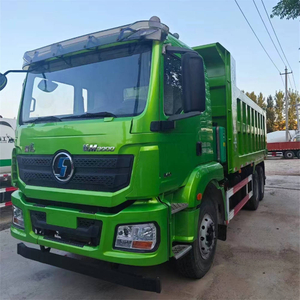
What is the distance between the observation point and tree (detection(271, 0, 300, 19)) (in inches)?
278

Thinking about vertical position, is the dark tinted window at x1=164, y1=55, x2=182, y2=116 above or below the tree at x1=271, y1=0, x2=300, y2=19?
below

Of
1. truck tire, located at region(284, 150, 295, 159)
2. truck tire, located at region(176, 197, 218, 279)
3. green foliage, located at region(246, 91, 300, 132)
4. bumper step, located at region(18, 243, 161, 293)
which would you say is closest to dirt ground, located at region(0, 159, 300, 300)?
truck tire, located at region(176, 197, 218, 279)

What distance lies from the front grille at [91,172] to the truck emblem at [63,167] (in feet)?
0.12

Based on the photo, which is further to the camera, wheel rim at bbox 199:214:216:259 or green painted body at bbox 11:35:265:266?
wheel rim at bbox 199:214:216:259

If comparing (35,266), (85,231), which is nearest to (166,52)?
(85,231)

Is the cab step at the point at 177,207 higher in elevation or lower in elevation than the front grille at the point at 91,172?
lower

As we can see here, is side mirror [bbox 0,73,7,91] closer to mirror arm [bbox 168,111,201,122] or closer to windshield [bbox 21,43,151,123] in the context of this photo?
windshield [bbox 21,43,151,123]

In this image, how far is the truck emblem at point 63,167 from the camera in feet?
8.55

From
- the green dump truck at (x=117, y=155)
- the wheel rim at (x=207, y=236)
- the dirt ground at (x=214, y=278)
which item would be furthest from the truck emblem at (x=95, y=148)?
the dirt ground at (x=214, y=278)

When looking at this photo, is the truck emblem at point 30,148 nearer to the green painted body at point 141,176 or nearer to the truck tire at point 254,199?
the green painted body at point 141,176

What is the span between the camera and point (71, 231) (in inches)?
100

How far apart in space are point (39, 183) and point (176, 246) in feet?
5.04

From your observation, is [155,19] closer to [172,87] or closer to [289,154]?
[172,87]

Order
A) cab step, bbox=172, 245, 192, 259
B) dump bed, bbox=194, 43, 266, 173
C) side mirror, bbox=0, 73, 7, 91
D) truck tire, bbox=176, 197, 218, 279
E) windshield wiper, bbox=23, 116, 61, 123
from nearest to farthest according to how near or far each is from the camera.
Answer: cab step, bbox=172, 245, 192, 259, windshield wiper, bbox=23, 116, 61, 123, truck tire, bbox=176, 197, 218, 279, side mirror, bbox=0, 73, 7, 91, dump bed, bbox=194, 43, 266, 173
